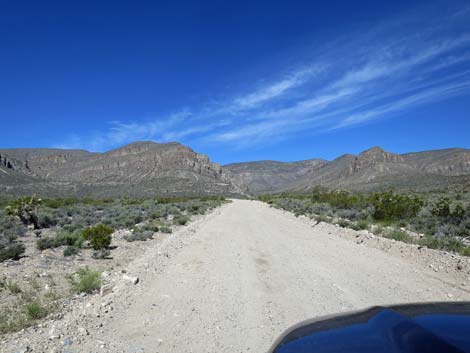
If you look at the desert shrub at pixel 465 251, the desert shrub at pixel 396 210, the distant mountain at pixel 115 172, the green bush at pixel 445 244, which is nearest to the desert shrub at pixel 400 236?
the green bush at pixel 445 244

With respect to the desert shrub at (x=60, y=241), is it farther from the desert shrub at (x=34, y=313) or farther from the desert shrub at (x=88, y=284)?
the desert shrub at (x=34, y=313)

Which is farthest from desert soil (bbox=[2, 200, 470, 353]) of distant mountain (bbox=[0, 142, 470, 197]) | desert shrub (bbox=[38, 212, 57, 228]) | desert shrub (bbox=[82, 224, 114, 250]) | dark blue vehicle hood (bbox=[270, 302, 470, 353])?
distant mountain (bbox=[0, 142, 470, 197])

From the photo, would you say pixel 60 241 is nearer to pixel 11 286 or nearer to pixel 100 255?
pixel 100 255

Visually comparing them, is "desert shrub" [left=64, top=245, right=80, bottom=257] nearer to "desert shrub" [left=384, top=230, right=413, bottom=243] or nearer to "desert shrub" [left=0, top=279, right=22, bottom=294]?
"desert shrub" [left=0, top=279, right=22, bottom=294]

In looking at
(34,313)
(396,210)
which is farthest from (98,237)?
(396,210)

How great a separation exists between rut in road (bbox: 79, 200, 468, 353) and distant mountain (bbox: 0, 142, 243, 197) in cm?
8156

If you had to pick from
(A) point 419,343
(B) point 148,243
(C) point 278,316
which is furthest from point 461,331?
(B) point 148,243

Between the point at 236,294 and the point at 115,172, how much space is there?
139718mm

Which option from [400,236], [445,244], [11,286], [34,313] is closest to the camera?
[34,313]

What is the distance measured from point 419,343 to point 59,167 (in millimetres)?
187753

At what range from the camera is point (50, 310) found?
6.83 m

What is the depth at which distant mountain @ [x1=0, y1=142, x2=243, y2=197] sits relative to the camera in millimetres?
95875

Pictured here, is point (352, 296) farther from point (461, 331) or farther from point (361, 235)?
point (361, 235)

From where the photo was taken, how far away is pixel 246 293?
784cm
